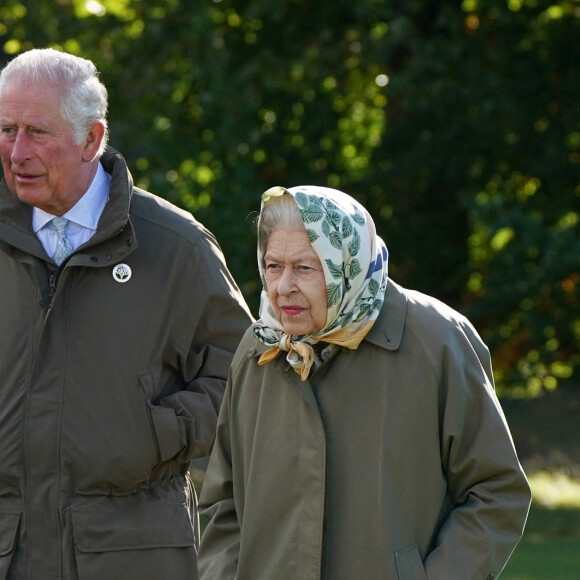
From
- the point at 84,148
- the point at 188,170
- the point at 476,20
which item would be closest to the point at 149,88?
the point at 188,170

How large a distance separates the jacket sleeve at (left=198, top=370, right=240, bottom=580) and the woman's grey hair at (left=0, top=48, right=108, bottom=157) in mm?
977

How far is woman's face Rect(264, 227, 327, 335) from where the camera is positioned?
3.06 meters

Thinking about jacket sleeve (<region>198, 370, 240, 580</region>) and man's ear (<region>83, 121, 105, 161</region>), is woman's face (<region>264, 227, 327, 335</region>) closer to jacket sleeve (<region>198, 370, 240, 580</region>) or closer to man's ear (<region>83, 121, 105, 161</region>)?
jacket sleeve (<region>198, 370, 240, 580</region>)

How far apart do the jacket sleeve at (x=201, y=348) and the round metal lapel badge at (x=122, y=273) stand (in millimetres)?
166

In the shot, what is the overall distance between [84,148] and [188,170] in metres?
8.47

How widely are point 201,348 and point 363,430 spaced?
1.01m

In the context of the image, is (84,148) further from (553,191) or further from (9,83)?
(553,191)

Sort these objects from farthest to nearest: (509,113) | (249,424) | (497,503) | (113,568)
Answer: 1. (509,113)
2. (113,568)
3. (249,424)
4. (497,503)

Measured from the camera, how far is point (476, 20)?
1230 cm

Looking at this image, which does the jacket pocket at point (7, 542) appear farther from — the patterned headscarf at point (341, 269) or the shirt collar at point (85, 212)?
the patterned headscarf at point (341, 269)

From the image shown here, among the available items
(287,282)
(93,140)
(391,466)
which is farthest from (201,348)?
(391,466)

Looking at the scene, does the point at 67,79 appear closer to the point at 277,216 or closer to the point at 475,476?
the point at 277,216

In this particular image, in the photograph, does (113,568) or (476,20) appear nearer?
(113,568)

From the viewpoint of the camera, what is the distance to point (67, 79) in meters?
3.77
